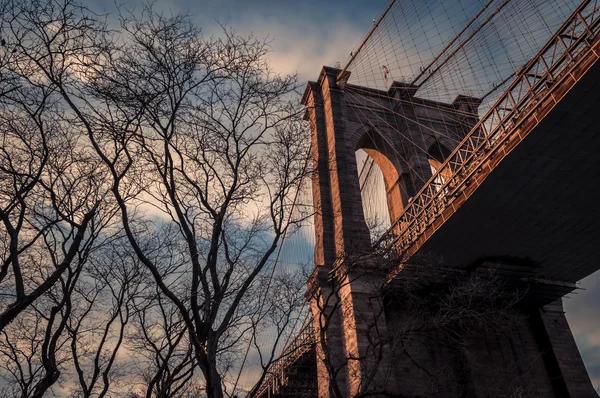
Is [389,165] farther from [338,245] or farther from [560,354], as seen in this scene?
[560,354]

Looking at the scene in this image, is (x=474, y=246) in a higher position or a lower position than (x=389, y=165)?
A: lower

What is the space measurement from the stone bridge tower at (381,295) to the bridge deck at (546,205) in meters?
2.44

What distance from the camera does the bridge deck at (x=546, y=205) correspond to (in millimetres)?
9594

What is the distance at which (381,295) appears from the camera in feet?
36.6

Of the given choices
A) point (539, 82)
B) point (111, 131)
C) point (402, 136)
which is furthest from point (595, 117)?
point (402, 136)

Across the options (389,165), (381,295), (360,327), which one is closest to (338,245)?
(360,327)

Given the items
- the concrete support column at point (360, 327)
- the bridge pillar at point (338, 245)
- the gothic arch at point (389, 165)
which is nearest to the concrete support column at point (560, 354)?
the concrete support column at point (360, 327)

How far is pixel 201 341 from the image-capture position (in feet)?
19.0

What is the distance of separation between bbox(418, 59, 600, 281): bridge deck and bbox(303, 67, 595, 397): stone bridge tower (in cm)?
244

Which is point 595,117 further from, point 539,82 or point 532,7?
point 532,7

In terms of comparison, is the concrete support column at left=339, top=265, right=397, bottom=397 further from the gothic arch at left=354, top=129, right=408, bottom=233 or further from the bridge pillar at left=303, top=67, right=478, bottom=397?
the gothic arch at left=354, top=129, right=408, bottom=233

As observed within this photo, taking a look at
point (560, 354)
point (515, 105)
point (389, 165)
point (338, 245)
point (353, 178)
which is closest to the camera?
point (515, 105)

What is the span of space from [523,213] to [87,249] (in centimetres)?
1135

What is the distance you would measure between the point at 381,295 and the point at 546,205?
544 cm
